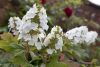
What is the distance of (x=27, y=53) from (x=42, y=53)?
88mm

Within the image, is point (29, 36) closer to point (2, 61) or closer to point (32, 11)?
point (32, 11)

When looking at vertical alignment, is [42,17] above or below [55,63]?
above

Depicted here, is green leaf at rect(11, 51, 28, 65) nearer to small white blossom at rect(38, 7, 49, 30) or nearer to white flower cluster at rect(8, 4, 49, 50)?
white flower cluster at rect(8, 4, 49, 50)

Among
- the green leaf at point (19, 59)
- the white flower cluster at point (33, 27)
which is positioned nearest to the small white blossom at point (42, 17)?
the white flower cluster at point (33, 27)

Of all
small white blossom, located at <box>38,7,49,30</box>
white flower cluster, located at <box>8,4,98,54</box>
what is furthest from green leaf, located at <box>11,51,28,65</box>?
small white blossom, located at <box>38,7,49,30</box>

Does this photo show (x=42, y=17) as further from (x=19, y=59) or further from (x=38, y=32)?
(x=19, y=59)

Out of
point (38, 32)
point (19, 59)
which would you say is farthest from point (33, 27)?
point (19, 59)

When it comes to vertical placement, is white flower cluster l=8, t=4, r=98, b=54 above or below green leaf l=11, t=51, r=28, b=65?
above

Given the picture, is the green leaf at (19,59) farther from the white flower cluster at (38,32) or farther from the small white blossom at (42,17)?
the small white blossom at (42,17)

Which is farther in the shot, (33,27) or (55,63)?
(55,63)

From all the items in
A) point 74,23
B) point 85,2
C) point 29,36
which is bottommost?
point 29,36

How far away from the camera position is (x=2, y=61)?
196 cm

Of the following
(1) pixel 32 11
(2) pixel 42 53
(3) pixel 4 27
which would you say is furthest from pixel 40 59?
(3) pixel 4 27

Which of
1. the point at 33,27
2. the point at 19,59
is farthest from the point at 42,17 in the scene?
the point at 19,59
